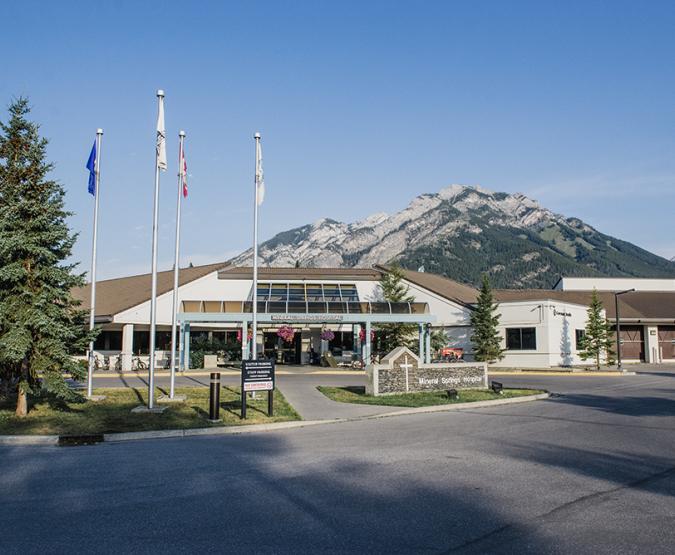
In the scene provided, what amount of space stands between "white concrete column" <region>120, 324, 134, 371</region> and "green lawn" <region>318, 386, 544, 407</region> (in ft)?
46.9

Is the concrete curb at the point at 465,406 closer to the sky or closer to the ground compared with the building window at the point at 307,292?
closer to the ground

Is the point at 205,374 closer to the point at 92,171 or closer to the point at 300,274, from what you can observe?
the point at 92,171

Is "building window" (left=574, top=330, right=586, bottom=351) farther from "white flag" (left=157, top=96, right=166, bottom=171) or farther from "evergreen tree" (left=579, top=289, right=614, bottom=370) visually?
"white flag" (left=157, top=96, right=166, bottom=171)

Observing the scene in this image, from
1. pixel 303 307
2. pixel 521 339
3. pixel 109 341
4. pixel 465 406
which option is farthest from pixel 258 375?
pixel 521 339

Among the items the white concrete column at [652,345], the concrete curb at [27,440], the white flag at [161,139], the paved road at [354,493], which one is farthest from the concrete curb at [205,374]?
the white concrete column at [652,345]

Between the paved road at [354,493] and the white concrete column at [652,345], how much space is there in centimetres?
3934

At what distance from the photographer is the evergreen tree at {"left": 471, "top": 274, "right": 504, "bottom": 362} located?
39.0m

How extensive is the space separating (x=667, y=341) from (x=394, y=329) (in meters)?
24.9

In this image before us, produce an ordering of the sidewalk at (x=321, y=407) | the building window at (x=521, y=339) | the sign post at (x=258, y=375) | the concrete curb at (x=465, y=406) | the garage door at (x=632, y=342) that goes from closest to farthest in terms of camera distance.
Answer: the sign post at (x=258, y=375), the sidewalk at (x=321, y=407), the concrete curb at (x=465, y=406), the building window at (x=521, y=339), the garage door at (x=632, y=342)

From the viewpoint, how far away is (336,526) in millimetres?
6496

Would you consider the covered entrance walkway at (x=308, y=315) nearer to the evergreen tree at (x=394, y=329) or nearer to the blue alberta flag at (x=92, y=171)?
the evergreen tree at (x=394, y=329)

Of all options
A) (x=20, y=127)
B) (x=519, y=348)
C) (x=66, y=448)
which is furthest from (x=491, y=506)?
(x=519, y=348)

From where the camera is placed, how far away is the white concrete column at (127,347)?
1316 inches

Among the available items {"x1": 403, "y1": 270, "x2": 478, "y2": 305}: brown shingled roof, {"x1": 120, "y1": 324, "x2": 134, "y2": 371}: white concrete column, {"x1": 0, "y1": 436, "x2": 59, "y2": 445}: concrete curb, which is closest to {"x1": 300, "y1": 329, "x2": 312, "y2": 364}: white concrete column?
{"x1": 403, "y1": 270, "x2": 478, "y2": 305}: brown shingled roof
